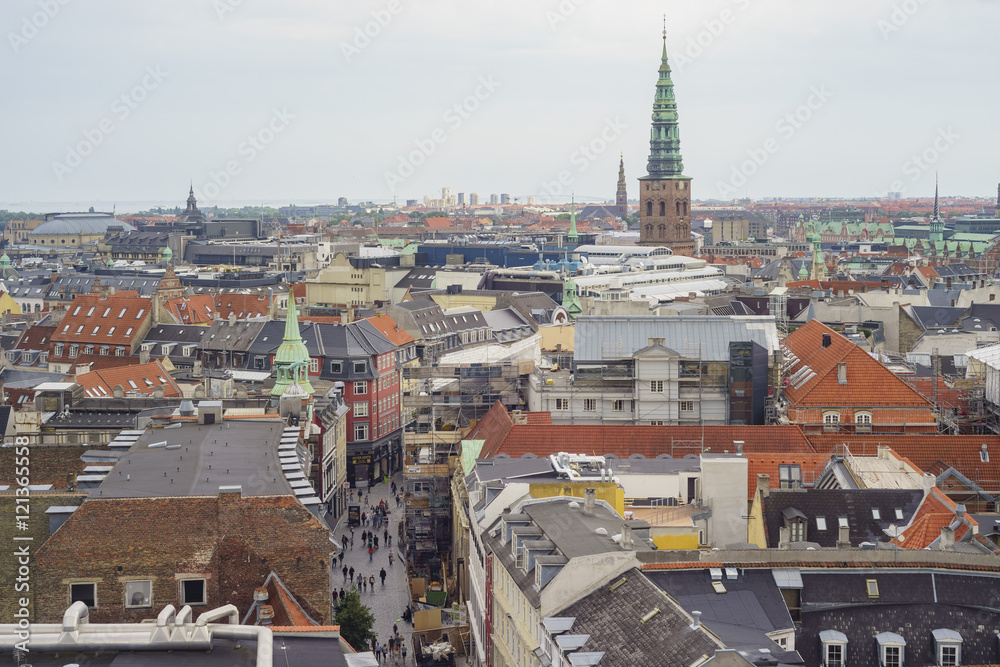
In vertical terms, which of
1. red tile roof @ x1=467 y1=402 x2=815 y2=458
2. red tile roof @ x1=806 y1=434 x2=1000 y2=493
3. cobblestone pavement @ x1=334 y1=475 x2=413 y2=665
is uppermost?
red tile roof @ x1=467 y1=402 x2=815 y2=458

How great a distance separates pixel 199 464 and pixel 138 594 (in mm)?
6530

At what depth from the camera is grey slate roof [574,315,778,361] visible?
71062mm

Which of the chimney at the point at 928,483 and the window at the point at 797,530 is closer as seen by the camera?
the window at the point at 797,530

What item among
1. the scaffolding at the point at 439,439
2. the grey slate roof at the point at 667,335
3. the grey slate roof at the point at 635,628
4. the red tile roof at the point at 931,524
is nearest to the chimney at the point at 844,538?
the red tile roof at the point at 931,524

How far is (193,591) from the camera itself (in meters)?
33.1

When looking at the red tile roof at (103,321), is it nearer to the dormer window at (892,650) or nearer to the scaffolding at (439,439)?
the scaffolding at (439,439)

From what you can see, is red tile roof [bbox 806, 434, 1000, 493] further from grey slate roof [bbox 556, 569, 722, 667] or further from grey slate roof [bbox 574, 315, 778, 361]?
grey slate roof [bbox 556, 569, 722, 667]

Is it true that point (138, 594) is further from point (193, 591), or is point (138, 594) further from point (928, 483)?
point (928, 483)

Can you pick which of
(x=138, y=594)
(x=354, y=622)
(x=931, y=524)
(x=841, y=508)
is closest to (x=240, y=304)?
(x=354, y=622)

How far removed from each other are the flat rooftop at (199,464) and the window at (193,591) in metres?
2.34

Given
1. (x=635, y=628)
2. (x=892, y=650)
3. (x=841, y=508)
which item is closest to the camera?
(x=635, y=628)

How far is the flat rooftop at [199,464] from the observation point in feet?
116

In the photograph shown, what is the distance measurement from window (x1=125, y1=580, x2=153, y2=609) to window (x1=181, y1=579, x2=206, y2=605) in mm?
791

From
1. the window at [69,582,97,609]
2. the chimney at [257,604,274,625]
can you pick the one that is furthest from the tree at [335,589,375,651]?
the chimney at [257,604,274,625]
